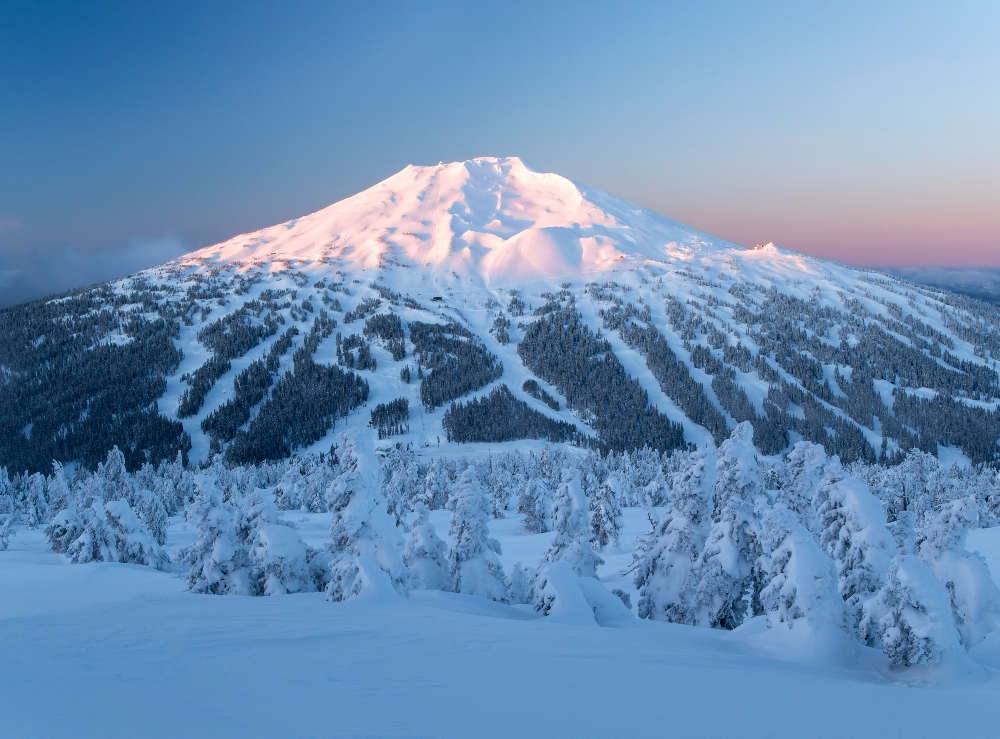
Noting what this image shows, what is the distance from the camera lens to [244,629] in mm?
13797

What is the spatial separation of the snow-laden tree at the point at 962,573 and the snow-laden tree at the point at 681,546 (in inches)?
294

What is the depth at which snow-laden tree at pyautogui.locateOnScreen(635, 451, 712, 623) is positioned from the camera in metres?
21.2

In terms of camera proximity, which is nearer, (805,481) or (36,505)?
(805,481)

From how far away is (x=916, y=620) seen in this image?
44.2ft

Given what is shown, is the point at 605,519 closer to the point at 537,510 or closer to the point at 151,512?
the point at 537,510

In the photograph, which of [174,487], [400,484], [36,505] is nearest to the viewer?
[36,505]

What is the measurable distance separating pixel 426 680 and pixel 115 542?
3450cm

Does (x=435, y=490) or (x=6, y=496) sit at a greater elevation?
(x=6, y=496)

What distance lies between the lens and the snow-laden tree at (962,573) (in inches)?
722

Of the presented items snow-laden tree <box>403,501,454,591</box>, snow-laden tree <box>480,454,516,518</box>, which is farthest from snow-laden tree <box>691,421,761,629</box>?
snow-laden tree <box>480,454,516,518</box>

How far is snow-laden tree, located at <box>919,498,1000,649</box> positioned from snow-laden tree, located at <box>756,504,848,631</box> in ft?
21.8

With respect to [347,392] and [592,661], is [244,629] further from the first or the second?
[347,392]

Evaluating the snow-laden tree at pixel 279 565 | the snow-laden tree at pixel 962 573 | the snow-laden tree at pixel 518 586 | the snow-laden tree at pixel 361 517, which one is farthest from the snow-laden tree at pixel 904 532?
the snow-laden tree at pixel 279 565

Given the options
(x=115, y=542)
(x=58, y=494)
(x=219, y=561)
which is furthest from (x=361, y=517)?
(x=58, y=494)
